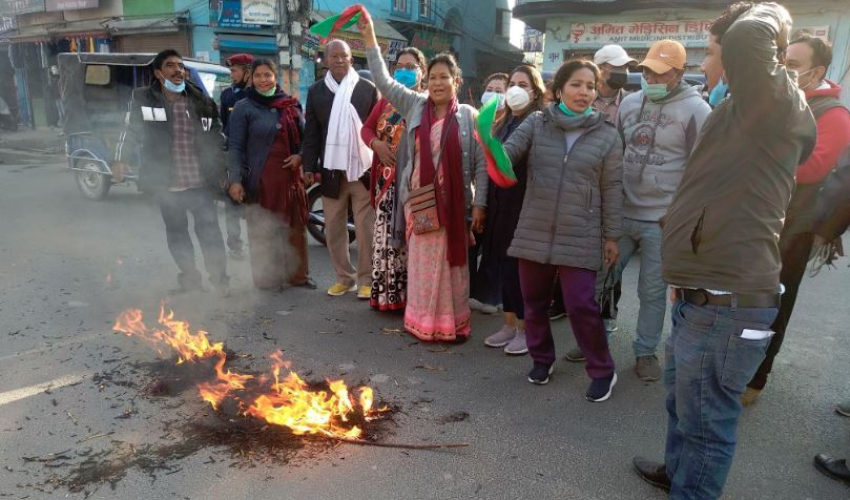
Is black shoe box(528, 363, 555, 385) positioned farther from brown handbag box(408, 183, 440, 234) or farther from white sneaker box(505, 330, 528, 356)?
brown handbag box(408, 183, 440, 234)

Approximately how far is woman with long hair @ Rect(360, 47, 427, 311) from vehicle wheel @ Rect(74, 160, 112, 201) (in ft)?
20.5

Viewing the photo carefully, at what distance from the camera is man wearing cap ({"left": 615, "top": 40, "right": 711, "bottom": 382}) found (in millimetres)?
3184

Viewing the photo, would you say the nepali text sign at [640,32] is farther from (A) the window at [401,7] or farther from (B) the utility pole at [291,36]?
(A) the window at [401,7]

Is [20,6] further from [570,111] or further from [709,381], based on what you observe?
[709,381]

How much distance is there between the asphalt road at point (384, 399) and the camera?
2.54 m

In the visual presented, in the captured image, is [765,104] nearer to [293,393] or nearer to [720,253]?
[720,253]

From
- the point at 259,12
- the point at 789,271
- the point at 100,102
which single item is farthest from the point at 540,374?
the point at 259,12

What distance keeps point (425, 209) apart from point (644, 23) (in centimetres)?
1392

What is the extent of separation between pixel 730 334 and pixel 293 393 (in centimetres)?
222

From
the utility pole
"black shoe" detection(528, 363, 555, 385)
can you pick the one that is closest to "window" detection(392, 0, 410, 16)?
the utility pole

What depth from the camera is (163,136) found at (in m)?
4.82

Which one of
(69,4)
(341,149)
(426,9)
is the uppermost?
(426,9)

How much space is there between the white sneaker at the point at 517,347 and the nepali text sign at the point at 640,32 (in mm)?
13315

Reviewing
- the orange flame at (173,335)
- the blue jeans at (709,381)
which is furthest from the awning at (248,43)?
the blue jeans at (709,381)
